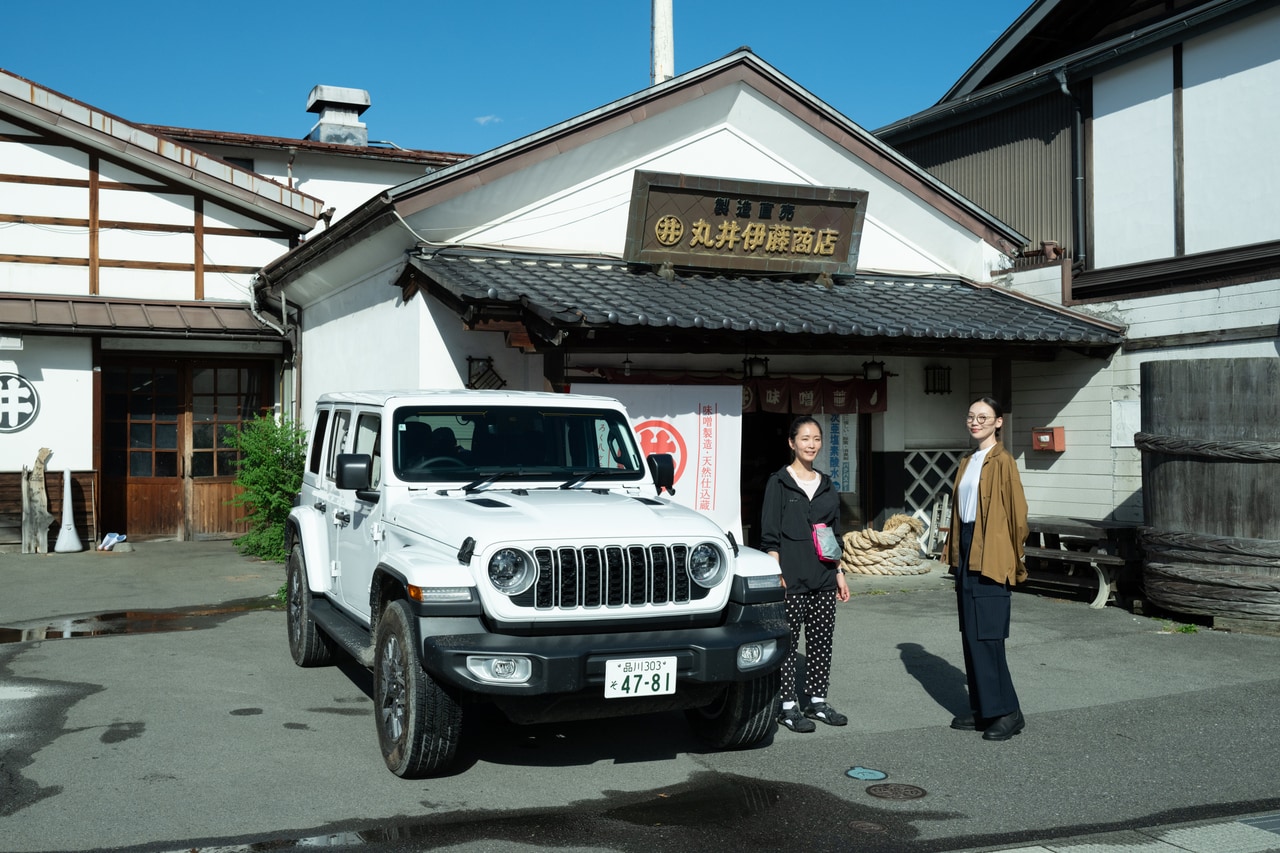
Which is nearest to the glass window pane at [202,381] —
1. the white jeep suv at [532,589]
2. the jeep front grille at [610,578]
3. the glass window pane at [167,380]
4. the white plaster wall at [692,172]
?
the glass window pane at [167,380]

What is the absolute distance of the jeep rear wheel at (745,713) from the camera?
585 centimetres

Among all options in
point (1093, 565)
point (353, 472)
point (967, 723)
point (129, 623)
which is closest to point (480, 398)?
point (353, 472)

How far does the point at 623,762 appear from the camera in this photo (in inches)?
232

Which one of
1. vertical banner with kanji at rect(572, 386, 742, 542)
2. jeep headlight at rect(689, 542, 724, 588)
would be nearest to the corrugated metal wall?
vertical banner with kanji at rect(572, 386, 742, 542)

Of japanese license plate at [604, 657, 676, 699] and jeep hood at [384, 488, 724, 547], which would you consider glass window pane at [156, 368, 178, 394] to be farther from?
japanese license plate at [604, 657, 676, 699]

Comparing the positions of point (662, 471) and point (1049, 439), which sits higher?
point (1049, 439)

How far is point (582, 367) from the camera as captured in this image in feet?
36.8

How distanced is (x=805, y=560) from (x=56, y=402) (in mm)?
12360

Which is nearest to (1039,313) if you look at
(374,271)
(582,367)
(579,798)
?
(582,367)

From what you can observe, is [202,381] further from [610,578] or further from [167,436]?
[610,578]

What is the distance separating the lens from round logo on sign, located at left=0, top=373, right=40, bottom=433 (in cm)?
1477

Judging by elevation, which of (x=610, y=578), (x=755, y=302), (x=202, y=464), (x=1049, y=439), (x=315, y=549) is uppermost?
(x=755, y=302)

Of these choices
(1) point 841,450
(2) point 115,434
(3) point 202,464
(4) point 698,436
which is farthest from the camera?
(3) point 202,464

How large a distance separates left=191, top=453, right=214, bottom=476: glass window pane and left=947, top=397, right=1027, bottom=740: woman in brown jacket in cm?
1302
